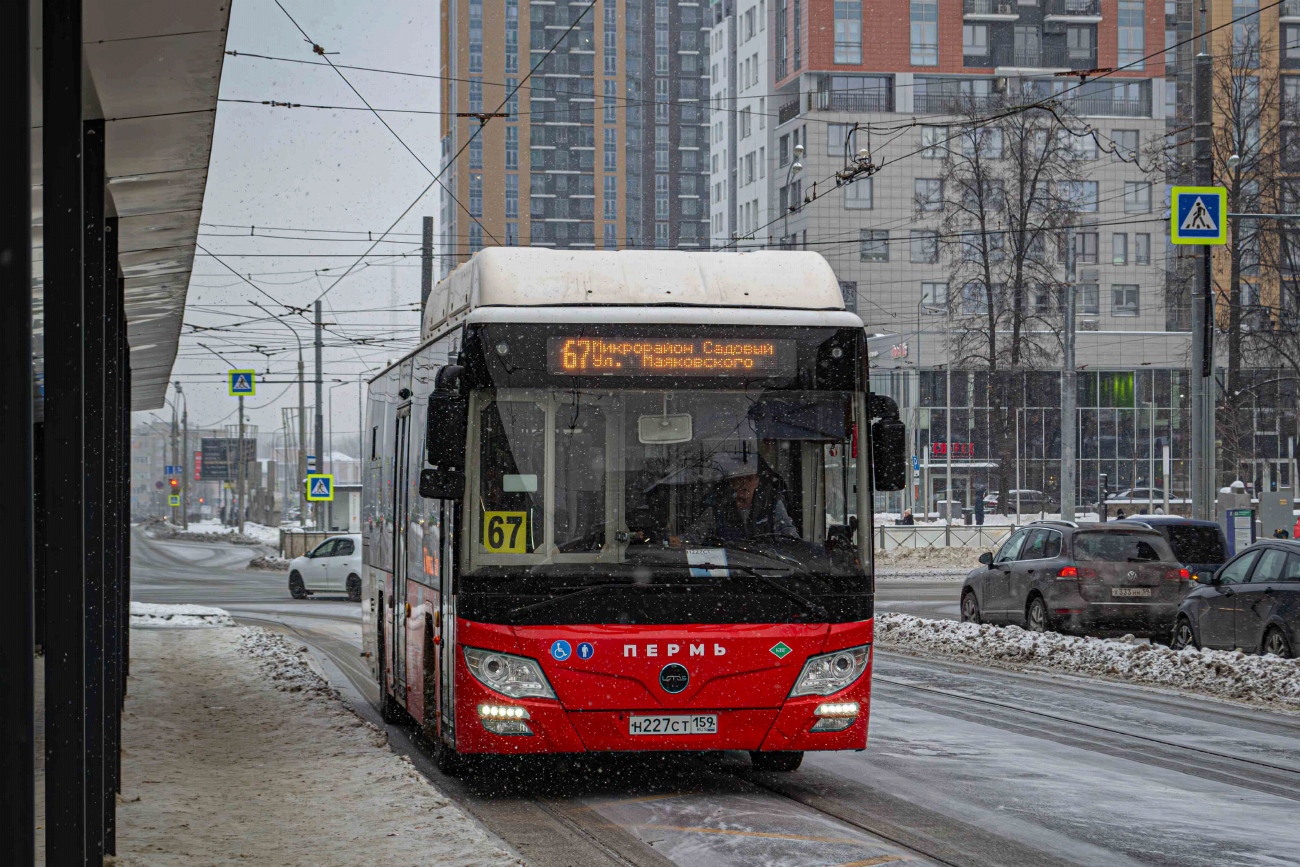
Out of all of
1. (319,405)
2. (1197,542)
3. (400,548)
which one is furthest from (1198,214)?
(319,405)

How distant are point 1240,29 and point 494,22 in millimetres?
77658

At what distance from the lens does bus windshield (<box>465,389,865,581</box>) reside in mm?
9562

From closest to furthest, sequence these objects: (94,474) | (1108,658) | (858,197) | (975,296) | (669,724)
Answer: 1. (94,474)
2. (669,724)
3. (1108,658)
4. (975,296)
5. (858,197)

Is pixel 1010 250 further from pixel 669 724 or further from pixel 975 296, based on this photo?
pixel 669 724

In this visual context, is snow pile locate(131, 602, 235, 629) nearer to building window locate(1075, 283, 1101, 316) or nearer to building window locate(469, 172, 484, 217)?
building window locate(1075, 283, 1101, 316)

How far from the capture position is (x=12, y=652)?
11.3ft

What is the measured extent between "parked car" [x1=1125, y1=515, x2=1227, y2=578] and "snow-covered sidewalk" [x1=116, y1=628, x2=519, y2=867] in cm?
1233

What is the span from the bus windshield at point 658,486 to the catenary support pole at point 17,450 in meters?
6.06

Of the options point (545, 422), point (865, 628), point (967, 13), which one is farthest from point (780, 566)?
point (967, 13)

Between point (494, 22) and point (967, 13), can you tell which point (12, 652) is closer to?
point (967, 13)

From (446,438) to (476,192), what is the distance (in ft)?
447

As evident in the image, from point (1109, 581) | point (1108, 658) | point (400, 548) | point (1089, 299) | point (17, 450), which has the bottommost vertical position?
point (1108, 658)

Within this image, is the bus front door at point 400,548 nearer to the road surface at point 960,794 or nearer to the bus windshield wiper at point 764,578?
the road surface at point 960,794

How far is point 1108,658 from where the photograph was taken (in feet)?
61.1
